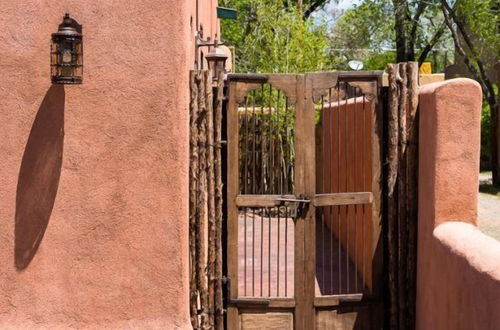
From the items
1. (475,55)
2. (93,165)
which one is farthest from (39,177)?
(475,55)

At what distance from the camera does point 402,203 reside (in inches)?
273

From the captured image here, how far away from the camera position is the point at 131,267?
643cm

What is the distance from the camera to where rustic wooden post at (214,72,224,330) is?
6.85 meters

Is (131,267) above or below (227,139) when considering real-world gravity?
below

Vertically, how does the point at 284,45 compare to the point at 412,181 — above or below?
above

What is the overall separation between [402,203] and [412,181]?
0.20 meters

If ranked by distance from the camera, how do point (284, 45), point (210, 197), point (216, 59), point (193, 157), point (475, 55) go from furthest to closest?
point (475, 55)
point (284, 45)
point (216, 59)
point (210, 197)
point (193, 157)

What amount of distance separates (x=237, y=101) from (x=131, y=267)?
1567 mm

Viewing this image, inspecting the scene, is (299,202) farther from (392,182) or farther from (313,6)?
(313,6)

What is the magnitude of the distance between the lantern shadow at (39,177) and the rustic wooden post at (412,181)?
2714 millimetres

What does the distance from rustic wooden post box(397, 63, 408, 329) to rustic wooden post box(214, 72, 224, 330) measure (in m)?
1.43

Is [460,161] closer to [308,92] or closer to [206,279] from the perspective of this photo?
[308,92]

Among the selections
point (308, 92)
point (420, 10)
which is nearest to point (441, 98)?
point (308, 92)

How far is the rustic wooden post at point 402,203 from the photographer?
22.6ft
